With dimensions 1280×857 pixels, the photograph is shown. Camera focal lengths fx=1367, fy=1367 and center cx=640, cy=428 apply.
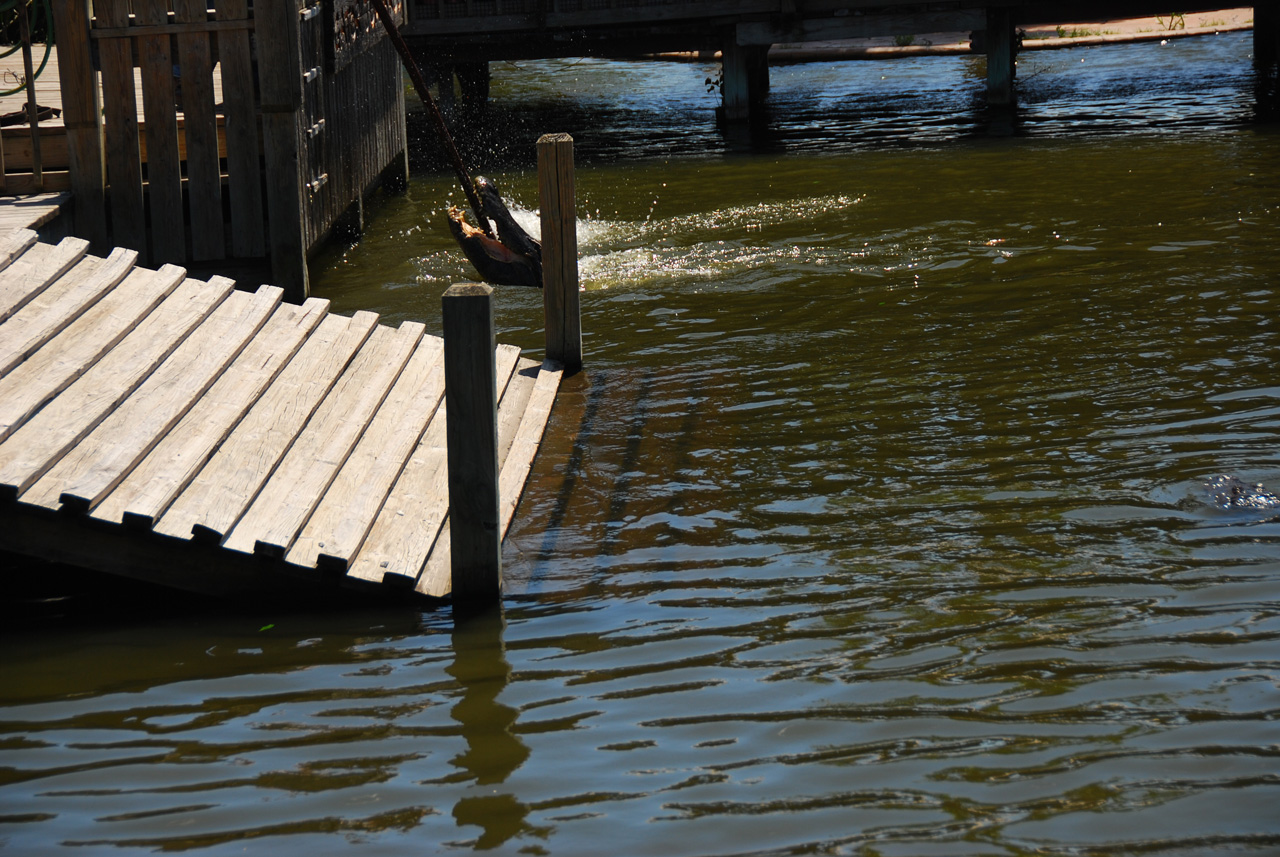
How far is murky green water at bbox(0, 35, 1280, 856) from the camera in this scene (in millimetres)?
3750

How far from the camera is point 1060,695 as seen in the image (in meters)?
4.26

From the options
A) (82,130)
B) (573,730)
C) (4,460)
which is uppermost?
(82,130)

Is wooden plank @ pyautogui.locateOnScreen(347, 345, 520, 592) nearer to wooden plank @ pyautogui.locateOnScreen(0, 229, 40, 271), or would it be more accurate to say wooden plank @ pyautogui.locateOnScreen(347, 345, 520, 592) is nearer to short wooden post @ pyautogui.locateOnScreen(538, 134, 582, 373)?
short wooden post @ pyautogui.locateOnScreen(538, 134, 582, 373)

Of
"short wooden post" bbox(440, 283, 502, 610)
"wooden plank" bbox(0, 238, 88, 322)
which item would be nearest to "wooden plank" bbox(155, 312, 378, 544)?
"short wooden post" bbox(440, 283, 502, 610)

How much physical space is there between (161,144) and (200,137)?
0.24m

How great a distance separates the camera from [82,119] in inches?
327

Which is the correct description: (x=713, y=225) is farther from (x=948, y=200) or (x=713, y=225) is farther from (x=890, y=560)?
(x=890, y=560)

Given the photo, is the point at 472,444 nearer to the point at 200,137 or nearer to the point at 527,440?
the point at 527,440

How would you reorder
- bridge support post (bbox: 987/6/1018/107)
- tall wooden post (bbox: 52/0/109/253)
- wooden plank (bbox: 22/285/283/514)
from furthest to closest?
bridge support post (bbox: 987/6/1018/107) → tall wooden post (bbox: 52/0/109/253) → wooden plank (bbox: 22/285/283/514)

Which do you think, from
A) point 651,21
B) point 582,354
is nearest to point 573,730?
point 582,354

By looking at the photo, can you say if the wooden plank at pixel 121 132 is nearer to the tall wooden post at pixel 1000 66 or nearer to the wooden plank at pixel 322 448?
the wooden plank at pixel 322 448

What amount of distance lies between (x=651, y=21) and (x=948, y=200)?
19.8 ft

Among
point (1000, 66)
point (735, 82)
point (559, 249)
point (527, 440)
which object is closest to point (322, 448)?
point (527, 440)

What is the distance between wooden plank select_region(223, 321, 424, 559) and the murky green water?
34 cm
